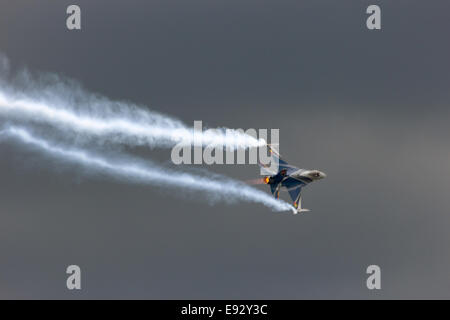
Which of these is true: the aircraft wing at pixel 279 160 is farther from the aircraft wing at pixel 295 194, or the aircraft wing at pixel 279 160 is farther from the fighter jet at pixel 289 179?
the aircraft wing at pixel 295 194

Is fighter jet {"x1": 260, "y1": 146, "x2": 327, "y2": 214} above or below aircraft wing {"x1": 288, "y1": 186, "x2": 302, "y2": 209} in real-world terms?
above

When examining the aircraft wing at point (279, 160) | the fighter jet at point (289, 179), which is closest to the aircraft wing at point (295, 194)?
the fighter jet at point (289, 179)

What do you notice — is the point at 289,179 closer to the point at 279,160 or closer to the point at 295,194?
the point at 295,194

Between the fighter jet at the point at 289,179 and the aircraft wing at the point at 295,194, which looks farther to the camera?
the aircraft wing at the point at 295,194

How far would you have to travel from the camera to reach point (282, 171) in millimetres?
128250

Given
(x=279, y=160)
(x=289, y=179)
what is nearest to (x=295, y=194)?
(x=289, y=179)

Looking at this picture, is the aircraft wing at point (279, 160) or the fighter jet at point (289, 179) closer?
the fighter jet at point (289, 179)

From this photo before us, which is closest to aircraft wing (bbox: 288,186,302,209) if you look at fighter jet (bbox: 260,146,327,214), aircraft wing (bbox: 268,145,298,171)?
fighter jet (bbox: 260,146,327,214)

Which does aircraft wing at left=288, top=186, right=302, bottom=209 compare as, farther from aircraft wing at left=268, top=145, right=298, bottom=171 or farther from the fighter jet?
aircraft wing at left=268, top=145, right=298, bottom=171

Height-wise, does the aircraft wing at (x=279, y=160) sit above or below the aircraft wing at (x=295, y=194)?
above

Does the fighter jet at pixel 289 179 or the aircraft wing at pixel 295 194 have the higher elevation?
the fighter jet at pixel 289 179

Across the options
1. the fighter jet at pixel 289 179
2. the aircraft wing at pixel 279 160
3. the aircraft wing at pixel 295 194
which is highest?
the aircraft wing at pixel 279 160
